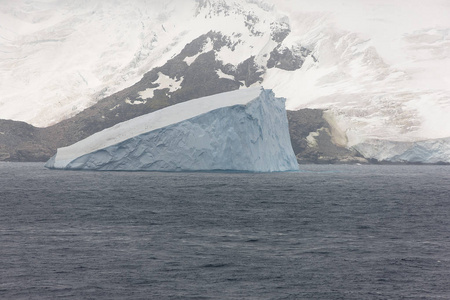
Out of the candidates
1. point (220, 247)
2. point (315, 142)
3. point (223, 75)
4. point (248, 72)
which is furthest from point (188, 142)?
point (248, 72)

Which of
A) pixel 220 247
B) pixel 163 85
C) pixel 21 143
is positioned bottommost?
pixel 220 247

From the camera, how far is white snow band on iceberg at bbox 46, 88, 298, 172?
5841 centimetres

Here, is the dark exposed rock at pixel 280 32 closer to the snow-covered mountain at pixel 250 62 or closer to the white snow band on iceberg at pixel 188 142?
the snow-covered mountain at pixel 250 62

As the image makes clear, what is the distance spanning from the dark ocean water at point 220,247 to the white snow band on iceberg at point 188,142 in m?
17.0

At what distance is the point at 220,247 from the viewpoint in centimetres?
2350

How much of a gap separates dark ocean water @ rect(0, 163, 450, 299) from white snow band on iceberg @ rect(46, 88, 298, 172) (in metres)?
17.0

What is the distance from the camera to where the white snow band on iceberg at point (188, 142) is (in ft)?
192

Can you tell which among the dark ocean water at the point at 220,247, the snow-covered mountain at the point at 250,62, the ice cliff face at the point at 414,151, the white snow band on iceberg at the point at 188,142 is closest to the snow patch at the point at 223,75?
the snow-covered mountain at the point at 250,62

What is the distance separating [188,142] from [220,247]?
116 feet

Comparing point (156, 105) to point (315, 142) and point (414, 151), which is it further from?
point (414, 151)

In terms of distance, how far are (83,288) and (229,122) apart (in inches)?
1675

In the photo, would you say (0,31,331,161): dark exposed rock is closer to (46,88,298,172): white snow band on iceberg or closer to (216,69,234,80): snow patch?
(216,69,234,80): snow patch

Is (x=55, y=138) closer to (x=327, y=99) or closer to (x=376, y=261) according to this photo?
(x=327, y=99)

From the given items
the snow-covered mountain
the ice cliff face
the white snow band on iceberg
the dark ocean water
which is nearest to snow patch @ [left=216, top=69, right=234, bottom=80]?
the snow-covered mountain
